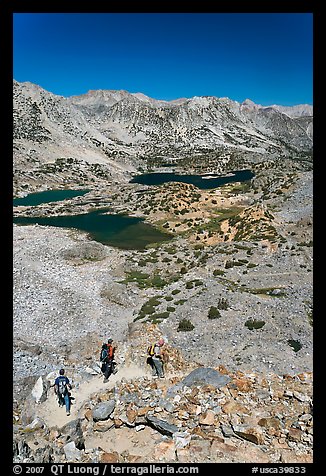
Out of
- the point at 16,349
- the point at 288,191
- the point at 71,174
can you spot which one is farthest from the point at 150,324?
the point at 71,174

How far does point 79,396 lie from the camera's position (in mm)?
13844

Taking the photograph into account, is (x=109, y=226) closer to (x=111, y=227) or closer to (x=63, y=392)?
(x=111, y=227)

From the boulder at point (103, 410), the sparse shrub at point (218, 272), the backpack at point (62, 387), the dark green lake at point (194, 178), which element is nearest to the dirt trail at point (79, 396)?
the backpack at point (62, 387)

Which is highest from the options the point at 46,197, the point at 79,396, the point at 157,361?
the point at 46,197

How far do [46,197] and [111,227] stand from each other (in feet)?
120

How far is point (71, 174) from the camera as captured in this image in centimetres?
10494

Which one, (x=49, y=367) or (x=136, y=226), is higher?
(x=136, y=226)

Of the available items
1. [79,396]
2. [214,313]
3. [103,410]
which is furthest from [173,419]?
[214,313]

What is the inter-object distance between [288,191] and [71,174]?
219ft

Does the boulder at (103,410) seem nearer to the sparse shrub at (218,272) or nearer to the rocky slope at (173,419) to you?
the rocky slope at (173,419)

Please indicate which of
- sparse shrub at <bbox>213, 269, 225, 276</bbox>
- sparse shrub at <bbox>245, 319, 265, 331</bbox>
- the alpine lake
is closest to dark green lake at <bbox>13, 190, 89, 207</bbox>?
the alpine lake

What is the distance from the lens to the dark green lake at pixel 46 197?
245 ft

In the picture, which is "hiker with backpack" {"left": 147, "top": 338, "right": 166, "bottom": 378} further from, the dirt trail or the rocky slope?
the dirt trail
